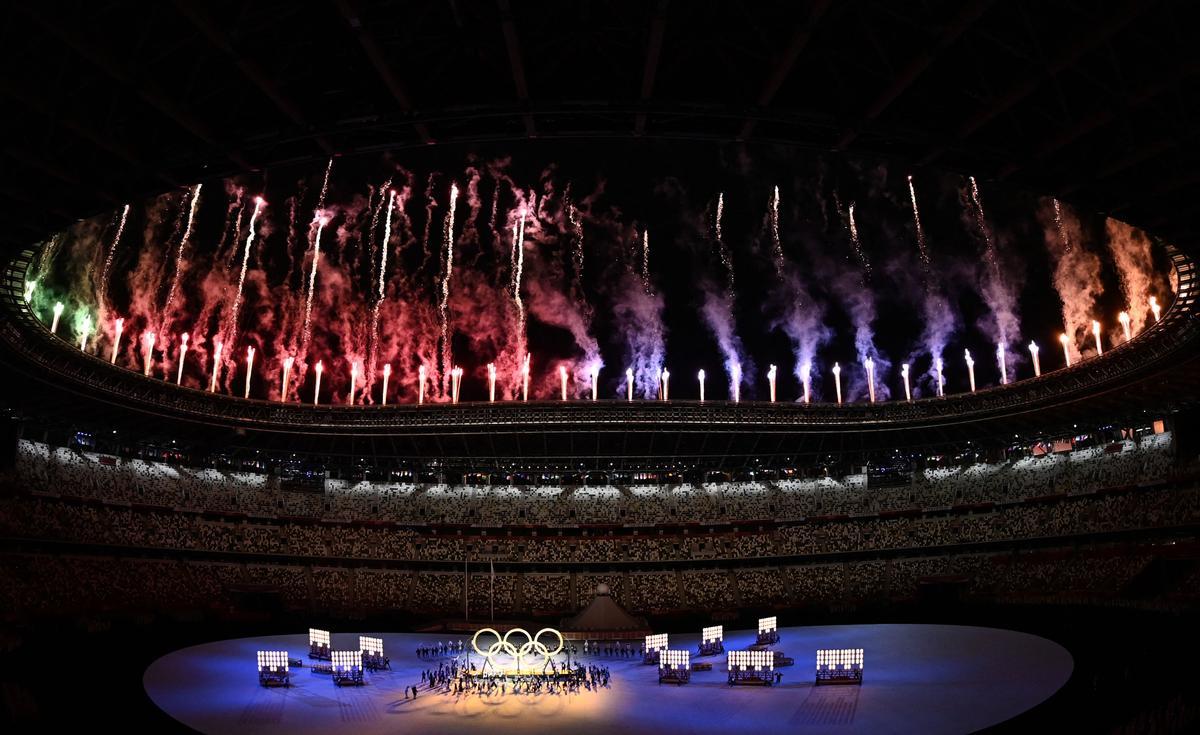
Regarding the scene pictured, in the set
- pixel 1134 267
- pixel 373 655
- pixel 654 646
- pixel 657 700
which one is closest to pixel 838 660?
pixel 657 700

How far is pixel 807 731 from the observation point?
26.3 m

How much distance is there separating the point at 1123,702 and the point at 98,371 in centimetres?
4973

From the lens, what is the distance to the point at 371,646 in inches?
A: 1545

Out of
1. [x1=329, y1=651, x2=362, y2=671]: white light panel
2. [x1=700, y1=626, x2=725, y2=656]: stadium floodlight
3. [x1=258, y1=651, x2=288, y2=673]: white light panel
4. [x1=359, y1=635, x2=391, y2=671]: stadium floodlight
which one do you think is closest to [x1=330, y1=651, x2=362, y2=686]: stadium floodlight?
[x1=329, y1=651, x2=362, y2=671]: white light panel

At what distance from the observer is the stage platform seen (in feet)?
88.9

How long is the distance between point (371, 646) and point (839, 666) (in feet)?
70.6

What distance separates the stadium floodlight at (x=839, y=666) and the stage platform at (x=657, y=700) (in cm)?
68

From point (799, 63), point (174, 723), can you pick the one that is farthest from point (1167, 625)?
point (174, 723)

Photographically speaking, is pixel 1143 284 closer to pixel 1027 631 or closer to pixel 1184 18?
pixel 1027 631

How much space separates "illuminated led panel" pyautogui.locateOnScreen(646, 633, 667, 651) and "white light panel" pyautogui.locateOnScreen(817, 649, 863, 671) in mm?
8686

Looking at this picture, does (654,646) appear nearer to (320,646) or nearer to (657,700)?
(657,700)

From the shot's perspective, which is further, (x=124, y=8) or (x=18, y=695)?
(x=18, y=695)

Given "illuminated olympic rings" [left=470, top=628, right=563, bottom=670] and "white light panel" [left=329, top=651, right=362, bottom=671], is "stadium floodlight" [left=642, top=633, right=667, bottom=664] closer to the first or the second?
"illuminated olympic rings" [left=470, top=628, right=563, bottom=670]

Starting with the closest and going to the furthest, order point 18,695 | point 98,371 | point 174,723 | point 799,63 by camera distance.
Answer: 1. point 799,63
2. point 18,695
3. point 174,723
4. point 98,371
